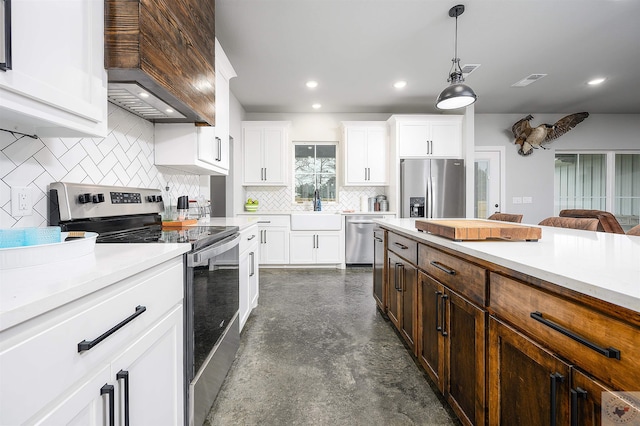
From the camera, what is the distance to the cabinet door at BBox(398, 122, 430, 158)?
4.67 meters

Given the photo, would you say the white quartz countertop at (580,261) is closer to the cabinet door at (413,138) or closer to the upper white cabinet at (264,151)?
the cabinet door at (413,138)

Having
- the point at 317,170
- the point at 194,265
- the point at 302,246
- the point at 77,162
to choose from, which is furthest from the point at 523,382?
the point at 317,170

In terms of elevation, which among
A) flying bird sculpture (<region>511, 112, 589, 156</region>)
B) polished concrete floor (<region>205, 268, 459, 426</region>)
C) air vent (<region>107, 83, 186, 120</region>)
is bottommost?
polished concrete floor (<region>205, 268, 459, 426</region>)

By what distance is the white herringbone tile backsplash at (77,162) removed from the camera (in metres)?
1.11

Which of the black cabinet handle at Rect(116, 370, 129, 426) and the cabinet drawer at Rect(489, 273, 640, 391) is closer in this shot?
the cabinet drawer at Rect(489, 273, 640, 391)

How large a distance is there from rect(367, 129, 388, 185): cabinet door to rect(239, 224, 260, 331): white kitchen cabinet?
2820 mm

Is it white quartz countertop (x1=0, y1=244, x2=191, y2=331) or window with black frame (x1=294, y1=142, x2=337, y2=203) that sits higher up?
window with black frame (x1=294, y1=142, x2=337, y2=203)

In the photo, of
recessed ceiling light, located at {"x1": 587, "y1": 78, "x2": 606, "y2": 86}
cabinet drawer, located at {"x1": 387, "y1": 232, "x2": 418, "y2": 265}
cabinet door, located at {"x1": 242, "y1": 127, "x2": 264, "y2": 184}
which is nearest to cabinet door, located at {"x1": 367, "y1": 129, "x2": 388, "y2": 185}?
cabinet door, located at {"x1": 242, "y1": 127, "x2": 264, "y2": 184}

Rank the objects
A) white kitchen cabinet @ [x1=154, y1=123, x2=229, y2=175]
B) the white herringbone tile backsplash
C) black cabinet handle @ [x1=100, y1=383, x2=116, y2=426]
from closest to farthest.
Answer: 1. black cabinet handle @ [x1=100, y1=383, x2=116, y2=426]
2. the white herringbone tile backsplash
3. white kitchen cabinet @ [x1=154, y1=123, x2=229, y2=175]

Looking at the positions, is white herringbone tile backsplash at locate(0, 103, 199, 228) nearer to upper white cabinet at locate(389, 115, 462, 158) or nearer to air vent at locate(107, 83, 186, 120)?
air vent at locate(107, 83, 186, 120)

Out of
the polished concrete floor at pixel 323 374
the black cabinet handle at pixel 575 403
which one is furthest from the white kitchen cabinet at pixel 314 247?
the black cabinet handle at pixel 575 403

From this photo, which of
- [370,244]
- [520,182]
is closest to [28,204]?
[370,244]

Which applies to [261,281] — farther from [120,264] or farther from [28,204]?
[120,264]

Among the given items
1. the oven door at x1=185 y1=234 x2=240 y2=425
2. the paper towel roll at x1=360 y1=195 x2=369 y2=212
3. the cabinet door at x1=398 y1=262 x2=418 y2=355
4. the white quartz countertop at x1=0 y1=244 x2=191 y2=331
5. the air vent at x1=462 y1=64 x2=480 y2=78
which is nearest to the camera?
the white quartz countertop at x1=0 y1=244 x2=191 y2=331
